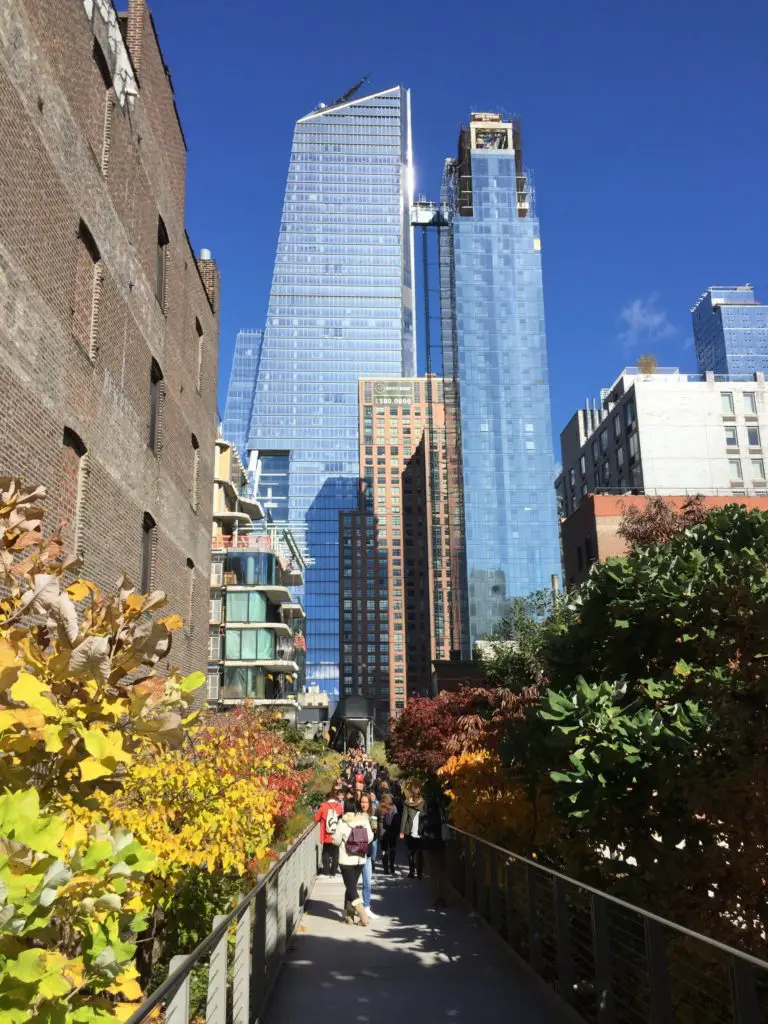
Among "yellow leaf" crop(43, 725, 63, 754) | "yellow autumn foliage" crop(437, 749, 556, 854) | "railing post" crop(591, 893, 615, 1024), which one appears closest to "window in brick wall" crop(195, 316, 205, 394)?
"yellow autumn foliage" crop(437, 749, 556, 854)

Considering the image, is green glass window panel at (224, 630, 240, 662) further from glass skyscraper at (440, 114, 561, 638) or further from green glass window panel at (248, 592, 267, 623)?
glass skyscraper at (440, 114, 561, 638)

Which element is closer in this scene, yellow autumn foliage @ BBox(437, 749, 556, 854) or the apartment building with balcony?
yellow autumn foliage @ BBox(437, 749, 556, 854)

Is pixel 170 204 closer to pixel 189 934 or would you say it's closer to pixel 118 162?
pixel 118 162

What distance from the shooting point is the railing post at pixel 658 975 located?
5.83 m

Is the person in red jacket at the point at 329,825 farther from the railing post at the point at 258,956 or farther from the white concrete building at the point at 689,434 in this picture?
the white concrete building at the point at 689,434

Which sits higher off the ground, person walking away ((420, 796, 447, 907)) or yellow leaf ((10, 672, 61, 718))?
yellow leaf ((10, 672, 61, 718))

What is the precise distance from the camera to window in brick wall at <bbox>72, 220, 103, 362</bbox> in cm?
1422

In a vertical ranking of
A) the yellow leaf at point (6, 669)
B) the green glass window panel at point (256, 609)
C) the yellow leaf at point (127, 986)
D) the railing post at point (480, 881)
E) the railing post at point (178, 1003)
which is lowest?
the railing post at point (480, 881)

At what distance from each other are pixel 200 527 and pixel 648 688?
18.2 metres

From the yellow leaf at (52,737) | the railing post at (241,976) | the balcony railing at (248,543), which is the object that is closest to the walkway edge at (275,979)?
the railing post at (241,976)

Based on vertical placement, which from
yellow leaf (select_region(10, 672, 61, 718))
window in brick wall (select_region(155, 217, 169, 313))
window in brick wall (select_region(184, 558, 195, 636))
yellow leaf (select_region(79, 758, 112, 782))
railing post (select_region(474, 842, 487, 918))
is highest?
window in brick wall (select_region(155, 217, 169, 313))

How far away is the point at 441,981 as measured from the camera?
29.5ft

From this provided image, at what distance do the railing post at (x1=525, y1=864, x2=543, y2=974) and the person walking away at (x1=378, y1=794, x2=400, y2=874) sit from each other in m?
10.8

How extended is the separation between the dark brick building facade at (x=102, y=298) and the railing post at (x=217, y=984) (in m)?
7.21
